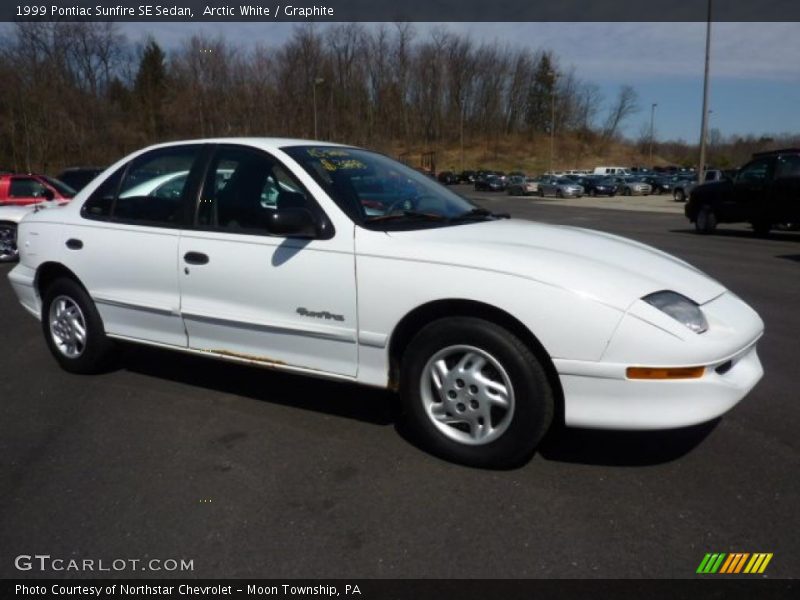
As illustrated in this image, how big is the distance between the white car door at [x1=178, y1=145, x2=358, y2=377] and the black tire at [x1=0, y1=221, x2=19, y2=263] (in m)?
8.47

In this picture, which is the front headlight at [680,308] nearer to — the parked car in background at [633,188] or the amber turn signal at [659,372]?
the amber turn signal at [659,372]

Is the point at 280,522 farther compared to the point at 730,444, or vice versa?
the point at 730,444

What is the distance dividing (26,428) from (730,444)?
12.6 ft

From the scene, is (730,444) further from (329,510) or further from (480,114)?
(480,114)

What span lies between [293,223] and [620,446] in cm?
203

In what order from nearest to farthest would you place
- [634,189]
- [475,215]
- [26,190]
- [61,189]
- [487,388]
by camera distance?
[487,388]
[475,215]
[26,190]
[61,189]
[634,189]

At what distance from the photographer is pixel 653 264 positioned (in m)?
3.53

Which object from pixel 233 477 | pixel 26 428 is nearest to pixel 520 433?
pixel 233 477

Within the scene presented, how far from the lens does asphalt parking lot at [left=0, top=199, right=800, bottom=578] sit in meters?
2.64

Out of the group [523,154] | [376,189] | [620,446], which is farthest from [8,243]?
[523,154]

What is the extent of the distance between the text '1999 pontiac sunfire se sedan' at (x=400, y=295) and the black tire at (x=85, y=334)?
0.05ft

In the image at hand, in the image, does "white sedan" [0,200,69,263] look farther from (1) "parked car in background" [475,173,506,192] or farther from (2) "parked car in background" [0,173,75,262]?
(1) "parked car in background" [475,173,506,192]

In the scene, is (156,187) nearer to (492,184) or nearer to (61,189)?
(61,189)

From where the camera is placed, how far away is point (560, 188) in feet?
152
